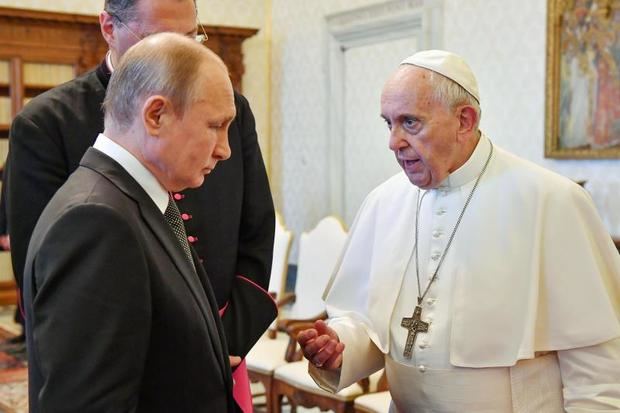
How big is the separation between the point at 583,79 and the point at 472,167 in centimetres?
350

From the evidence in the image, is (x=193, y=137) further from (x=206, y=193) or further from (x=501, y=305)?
(x=501, y=305)

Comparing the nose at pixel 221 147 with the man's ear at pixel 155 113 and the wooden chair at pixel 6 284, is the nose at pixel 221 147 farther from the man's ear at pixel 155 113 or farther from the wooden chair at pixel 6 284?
the wooden chair at pixel 6 284

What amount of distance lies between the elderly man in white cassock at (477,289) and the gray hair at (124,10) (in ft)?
2.51

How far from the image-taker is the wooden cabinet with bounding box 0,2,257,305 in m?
7.81

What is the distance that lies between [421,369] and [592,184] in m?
3.69

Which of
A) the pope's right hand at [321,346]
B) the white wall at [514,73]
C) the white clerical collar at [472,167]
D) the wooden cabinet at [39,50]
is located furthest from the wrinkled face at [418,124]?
the wooden cabinet at [39,50]

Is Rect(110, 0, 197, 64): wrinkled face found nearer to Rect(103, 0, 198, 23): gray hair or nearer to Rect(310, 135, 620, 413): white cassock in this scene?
Rect(103, 0, 198, 23): gray hair

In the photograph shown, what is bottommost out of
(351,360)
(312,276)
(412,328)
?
(312,276)

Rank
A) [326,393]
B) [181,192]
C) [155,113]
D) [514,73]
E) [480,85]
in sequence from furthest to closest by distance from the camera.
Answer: [480,85]
[514,73]
[326,393]
[181,192]
[155,113]

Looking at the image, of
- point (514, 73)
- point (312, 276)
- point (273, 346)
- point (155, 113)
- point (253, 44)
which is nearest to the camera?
point (155, 113)

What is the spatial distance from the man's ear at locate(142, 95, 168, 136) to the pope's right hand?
3.27ft

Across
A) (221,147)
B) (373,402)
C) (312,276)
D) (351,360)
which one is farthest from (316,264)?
(221,147)

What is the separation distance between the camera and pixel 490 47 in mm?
6488

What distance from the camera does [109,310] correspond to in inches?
55.7
